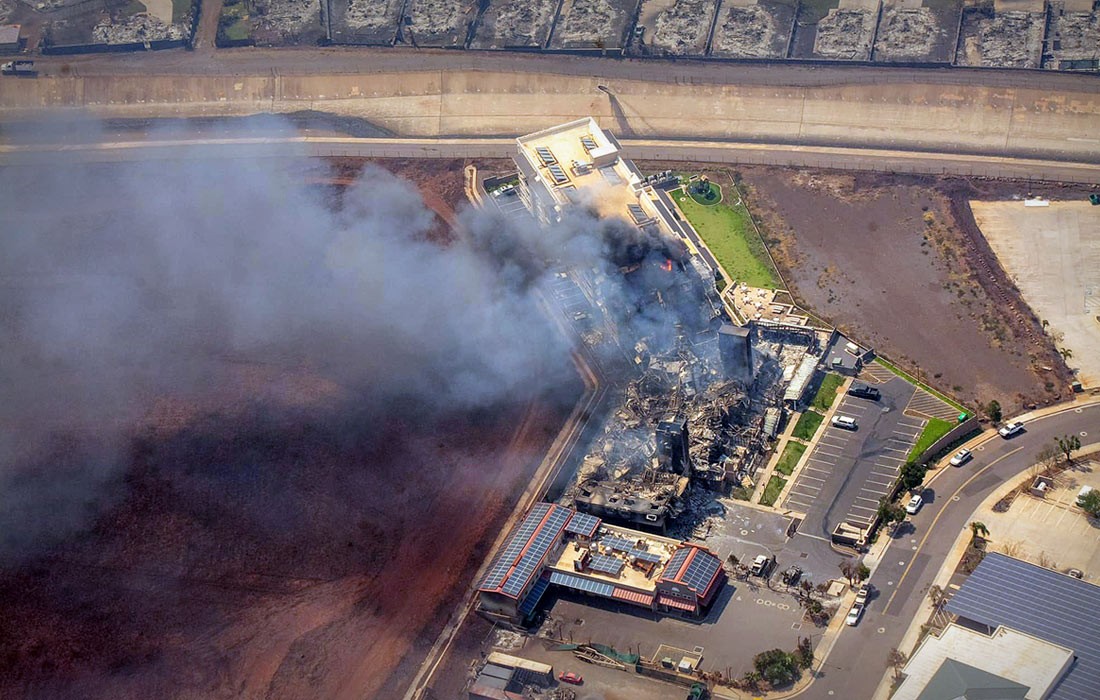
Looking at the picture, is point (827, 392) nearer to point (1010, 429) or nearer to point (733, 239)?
point (1010, 429)

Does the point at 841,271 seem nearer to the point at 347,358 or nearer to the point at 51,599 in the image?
the point at 347,358

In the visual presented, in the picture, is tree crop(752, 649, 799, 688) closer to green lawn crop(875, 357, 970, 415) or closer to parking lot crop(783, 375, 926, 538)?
parking lot crop(783, 375, 926, 538)

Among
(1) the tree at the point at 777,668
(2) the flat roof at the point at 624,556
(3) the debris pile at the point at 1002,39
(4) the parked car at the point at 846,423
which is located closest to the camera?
(1) the tree at the point at 777,668

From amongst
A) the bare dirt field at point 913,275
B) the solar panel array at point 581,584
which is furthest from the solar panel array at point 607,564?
the bare dirt field at point 913,275

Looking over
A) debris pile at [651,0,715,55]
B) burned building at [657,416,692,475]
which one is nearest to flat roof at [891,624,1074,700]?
burned building at [657,416,692,475]

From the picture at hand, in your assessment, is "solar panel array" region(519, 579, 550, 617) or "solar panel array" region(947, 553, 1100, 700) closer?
"solar panel array" region(947, 553, 1100, 700)

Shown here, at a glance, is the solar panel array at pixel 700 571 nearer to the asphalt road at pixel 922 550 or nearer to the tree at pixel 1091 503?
the asphalt road at pixel 922 550

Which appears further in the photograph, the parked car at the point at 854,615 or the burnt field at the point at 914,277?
the burnt field at the point at 914,277
